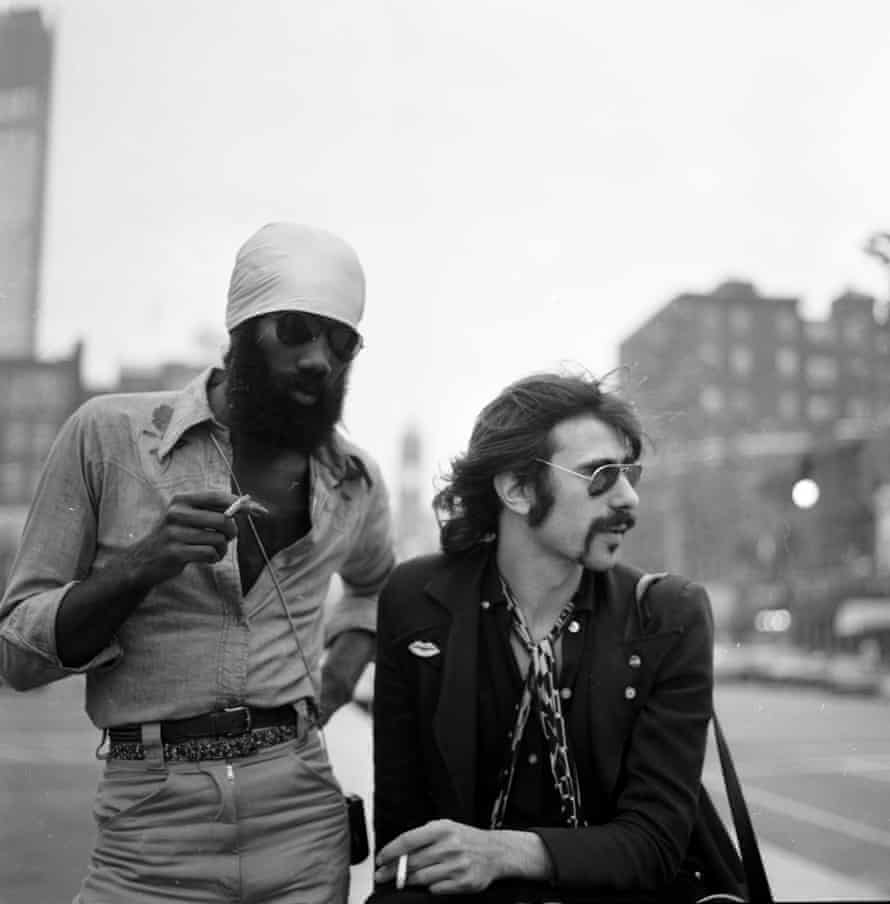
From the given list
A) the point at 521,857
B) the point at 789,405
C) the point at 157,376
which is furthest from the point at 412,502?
the point at 789,405

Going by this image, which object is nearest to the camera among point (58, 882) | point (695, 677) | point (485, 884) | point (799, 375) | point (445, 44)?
point (485, 884)

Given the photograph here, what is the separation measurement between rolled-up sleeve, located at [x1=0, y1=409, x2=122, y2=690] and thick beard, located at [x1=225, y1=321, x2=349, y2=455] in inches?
10.3

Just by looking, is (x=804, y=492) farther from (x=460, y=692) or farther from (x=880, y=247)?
(x=460, y=692)

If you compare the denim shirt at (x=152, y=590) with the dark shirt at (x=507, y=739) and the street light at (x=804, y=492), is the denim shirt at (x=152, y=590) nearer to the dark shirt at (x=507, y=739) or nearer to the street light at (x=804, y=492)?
the dark shirt at (x=507, y=739)

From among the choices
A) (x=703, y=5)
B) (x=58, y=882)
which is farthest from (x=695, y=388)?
(x=58, y=882)

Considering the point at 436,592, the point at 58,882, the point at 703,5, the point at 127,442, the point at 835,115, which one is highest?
the point at 703,5

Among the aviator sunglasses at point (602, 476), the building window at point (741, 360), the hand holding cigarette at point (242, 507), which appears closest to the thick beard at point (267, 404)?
the hand holding cigarette at point (242, 507)

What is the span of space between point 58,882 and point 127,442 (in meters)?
1.21

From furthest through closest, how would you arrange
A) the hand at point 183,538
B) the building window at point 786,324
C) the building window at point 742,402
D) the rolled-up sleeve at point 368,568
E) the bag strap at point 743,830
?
1. the building window at point 742,402
2. the building window at point 786,324
3. the rolled-up sleeve at point 368,568
4. the bag strap at point 743,830
5. the hand at point 183,538

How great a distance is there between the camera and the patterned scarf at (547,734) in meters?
1.78

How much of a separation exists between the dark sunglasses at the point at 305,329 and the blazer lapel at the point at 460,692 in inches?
19.8

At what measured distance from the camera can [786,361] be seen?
3184 mm

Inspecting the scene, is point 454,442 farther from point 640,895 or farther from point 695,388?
point 640,895

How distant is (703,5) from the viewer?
2.83 metres
